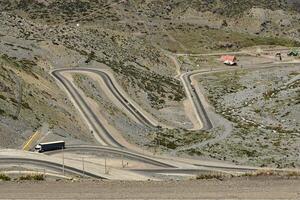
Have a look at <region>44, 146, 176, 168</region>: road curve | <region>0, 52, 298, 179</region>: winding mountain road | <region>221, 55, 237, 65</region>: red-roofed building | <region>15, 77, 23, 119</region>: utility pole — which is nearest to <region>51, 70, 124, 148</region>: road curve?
<region>0, 52, 298, 179</region>: winding mountain road

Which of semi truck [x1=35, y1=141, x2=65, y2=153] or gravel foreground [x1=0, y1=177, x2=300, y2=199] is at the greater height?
semi truck [x1=35, y1=141, x2=65, y2=153]

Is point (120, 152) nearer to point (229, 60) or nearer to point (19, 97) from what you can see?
point (19, 97)

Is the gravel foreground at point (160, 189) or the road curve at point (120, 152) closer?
the gravel foreground at point (160, 189)

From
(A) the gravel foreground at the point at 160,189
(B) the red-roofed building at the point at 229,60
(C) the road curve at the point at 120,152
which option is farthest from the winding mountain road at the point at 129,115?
(A) the gravel foreground at the point at 160,189

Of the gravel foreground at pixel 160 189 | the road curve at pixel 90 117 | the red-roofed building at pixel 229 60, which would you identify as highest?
the red-roofed building at pixel 229 60

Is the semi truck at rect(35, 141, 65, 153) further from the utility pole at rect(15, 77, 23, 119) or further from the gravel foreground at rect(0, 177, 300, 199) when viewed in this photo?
the gravel foreground at rect(0, 177, 300, 199)

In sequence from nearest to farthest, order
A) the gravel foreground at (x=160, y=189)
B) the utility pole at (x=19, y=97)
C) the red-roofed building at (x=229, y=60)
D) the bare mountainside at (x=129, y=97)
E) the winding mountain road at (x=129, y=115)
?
the gravel foreground at (x=160, y=189), the winding mountain road at (x=129, y=115), the bare mountainside at (x=129, y=97), the utility pole at (x=19, y=97), the red-roofed building at (x=229, y=60)

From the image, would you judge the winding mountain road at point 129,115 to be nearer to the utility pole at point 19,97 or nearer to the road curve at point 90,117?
the road curve at point 90,117
